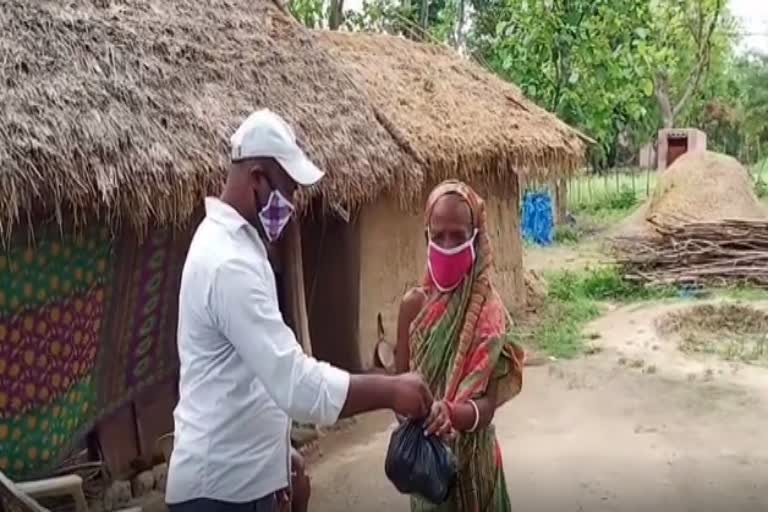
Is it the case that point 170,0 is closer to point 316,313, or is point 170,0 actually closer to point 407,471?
point 316,313

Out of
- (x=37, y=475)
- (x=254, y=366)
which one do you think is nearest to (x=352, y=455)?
(x=37, y=475)

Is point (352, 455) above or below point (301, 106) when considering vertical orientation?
below

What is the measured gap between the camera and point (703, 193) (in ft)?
48.0

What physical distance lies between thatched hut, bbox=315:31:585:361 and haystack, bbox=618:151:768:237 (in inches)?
165

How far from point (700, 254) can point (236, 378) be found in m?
10.4

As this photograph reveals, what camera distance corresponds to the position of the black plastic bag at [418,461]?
8.54ft

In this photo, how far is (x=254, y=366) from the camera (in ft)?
7.32

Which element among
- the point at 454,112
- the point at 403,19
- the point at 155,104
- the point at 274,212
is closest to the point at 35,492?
the point at 155,104

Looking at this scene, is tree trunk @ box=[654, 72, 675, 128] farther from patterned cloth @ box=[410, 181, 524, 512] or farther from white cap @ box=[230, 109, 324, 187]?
white cap @ box=[230, 109, 324, 187]

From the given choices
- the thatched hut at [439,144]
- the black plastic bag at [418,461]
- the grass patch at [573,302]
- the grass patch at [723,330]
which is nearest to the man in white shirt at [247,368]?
the black plastic bag at [418,461]

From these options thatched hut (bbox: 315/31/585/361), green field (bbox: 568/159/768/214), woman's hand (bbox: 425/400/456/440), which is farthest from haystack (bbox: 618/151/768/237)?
woman's hand (bbox: 425/400/456/440)

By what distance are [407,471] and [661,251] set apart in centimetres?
1014

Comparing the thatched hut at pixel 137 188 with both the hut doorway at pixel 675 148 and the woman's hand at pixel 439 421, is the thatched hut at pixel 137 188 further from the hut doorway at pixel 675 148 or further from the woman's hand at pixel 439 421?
the hut doorway at pixel 675 148

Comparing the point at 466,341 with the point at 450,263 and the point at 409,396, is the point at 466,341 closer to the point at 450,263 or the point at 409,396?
the point at 450,263
